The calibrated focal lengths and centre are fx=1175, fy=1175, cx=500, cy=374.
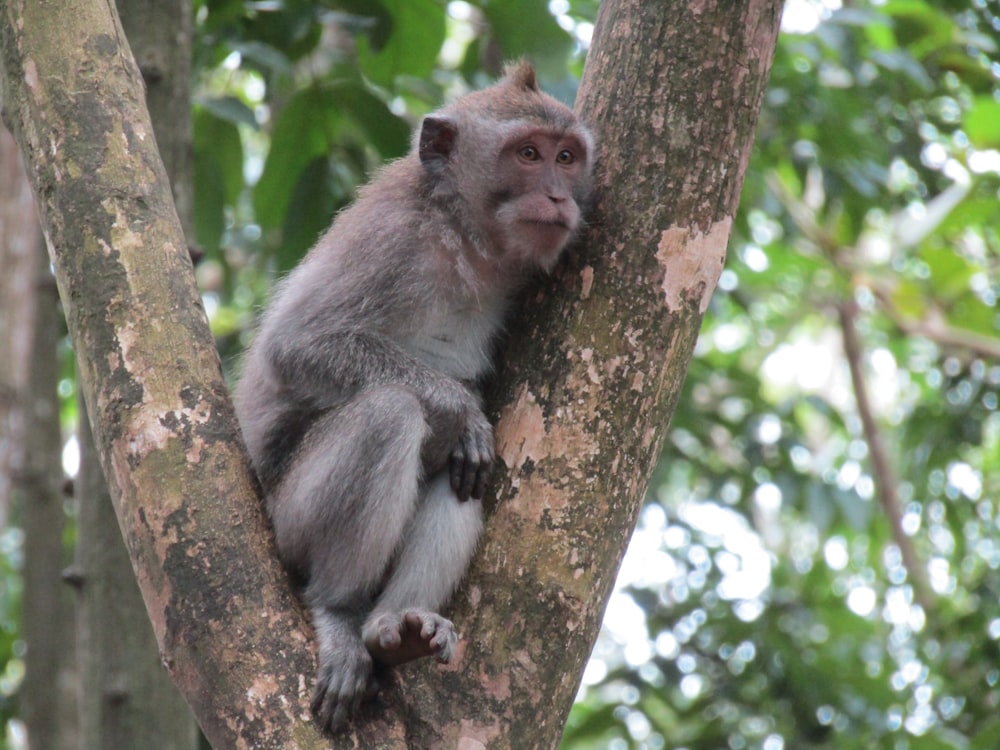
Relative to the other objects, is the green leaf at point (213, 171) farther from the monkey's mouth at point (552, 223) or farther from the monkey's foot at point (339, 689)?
the monkey's foot at point (339, 689)

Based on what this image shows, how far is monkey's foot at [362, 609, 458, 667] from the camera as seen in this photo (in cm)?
338

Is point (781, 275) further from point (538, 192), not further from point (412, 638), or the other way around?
point (412, 638)

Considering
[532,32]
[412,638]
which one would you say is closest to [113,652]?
[412,638]

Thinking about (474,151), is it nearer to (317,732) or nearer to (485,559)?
(485,559)

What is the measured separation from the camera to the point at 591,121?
420 cm

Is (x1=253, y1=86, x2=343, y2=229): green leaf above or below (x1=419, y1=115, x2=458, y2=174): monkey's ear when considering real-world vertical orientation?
below

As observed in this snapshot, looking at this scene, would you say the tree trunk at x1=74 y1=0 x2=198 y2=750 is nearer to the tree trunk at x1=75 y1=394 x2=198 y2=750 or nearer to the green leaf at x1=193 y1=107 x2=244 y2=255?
the tree trunk at x1=75 y1=394 x2=198 y2=750

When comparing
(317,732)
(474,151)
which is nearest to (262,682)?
(317,732)

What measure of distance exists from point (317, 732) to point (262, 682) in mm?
199

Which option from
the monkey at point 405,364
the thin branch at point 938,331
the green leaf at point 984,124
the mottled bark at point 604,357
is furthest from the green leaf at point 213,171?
the thin branch at point 938,331

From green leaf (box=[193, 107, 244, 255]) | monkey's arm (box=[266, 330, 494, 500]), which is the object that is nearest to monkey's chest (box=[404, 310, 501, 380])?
monkey's arm (box=[266, 330, 494, 500])

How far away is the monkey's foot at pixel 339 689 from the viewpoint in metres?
3.11

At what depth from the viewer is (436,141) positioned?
512 centimetres

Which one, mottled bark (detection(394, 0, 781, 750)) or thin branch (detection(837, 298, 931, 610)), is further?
thin branch (detection(837, 298, 931, 610))
